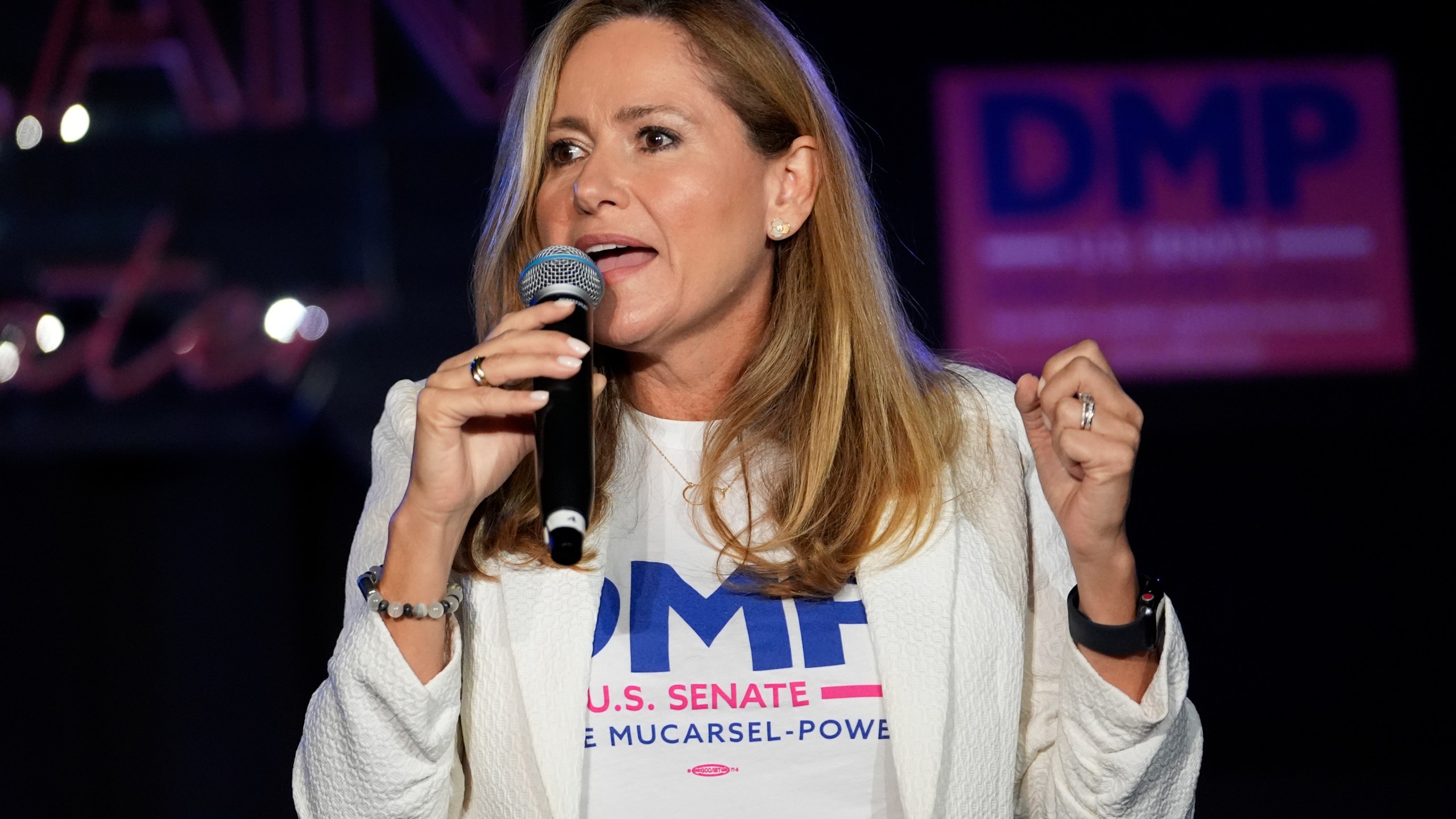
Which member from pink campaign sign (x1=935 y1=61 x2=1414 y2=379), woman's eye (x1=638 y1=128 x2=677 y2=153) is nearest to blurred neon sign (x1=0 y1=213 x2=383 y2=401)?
pink campaign sign (x1=935 y1=61 x2=1414 y2=379)

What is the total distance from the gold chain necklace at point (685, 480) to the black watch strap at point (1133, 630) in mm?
437

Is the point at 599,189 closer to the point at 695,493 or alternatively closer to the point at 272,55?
the point at 695,493

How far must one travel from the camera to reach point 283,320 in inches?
145

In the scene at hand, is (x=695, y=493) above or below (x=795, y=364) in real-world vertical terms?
below

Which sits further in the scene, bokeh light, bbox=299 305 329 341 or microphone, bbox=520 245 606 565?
bokeh light, bbox=299 305 329 341

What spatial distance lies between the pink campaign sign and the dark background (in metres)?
0.06

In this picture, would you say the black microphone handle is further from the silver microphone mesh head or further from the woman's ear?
the woman's ear

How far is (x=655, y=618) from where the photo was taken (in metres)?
1.51

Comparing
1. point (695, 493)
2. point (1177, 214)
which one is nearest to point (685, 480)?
point (695, 493)

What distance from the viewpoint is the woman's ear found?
1.76m

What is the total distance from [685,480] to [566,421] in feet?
1.70

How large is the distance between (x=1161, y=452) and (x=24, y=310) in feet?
9.90

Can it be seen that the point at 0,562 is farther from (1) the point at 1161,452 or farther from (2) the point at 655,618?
(1) the point at 1161,452

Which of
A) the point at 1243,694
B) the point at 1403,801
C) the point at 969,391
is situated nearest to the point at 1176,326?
the point at 1243,694
